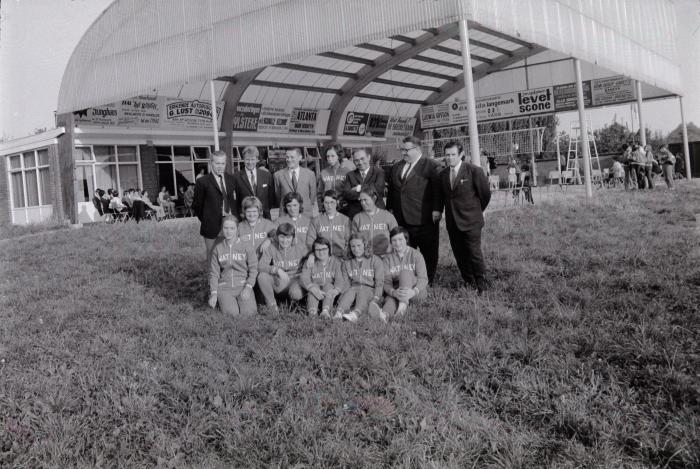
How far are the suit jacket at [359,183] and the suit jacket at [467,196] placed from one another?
898 millimetres

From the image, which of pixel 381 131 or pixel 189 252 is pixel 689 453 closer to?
pixel 189 252

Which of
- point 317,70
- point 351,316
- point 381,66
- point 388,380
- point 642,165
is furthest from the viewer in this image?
point 381,66

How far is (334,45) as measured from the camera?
14039mm

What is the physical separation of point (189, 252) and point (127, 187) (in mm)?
13032

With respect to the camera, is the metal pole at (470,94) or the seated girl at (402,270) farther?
the metal pole at (470,94)

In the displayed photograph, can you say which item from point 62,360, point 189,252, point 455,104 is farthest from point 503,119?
point 62,360

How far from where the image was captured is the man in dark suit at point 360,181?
24.5 ft

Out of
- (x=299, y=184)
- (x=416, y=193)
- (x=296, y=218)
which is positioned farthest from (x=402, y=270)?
(x=299, y=184)

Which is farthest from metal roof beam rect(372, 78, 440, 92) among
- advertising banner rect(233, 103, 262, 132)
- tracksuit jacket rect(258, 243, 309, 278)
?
tracksuit jacket rect(258, 243, 309, 278)

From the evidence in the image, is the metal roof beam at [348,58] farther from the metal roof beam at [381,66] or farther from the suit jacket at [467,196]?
the suit jacket at [467,196]

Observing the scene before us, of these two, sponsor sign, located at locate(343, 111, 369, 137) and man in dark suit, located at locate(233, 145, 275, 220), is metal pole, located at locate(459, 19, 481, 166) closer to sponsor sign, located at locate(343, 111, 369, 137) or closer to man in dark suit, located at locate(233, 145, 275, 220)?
man in dark suit, located at locate(233, 145, 275, 220)

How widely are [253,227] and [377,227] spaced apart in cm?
158

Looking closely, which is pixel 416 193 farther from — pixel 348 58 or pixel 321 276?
pixel 348 58

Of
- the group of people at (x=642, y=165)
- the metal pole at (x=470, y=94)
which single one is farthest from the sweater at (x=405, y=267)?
the group of people at (x=642, y=165)
